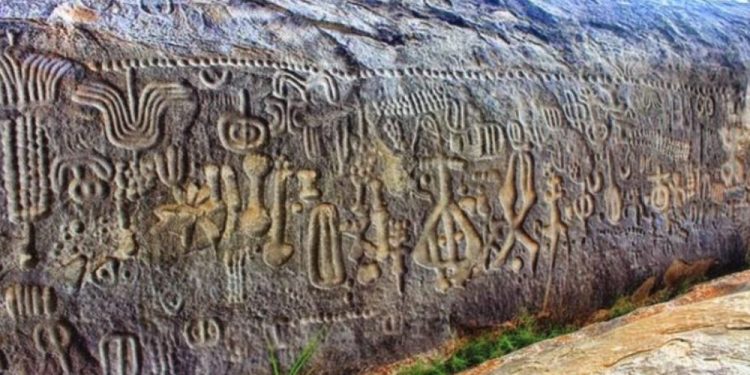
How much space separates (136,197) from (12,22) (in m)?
0.53

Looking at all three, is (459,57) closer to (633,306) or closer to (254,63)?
(254,63)

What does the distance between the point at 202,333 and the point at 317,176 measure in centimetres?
52

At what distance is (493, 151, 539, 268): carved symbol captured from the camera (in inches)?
90.0

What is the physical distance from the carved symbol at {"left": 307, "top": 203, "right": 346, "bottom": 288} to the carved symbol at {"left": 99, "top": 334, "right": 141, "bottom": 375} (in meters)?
0.50

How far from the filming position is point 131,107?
1873 millimetres

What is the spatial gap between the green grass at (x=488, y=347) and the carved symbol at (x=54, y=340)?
0.91 meters

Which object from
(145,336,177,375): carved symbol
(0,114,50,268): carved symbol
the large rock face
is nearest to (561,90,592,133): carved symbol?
the large rock face

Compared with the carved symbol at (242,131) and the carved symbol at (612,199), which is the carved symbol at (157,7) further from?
the carved symbol at (612,199)

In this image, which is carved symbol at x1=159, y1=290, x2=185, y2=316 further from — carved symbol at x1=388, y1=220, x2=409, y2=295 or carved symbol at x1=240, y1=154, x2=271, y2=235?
carved symbol at x1=388, y1=220, x2=409, y2=295

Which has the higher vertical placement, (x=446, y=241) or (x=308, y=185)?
(x=308, y=185)

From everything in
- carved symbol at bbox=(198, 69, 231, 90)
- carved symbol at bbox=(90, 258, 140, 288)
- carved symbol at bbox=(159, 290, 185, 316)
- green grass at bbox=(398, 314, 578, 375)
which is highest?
carved symbol at bbox=(198, 69, 231, 90)

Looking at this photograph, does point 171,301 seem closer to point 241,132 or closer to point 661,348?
point 241,132

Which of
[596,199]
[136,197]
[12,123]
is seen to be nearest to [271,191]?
[136,197]

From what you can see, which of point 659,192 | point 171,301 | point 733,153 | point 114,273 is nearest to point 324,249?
point 171,301
